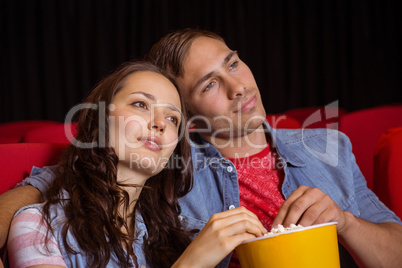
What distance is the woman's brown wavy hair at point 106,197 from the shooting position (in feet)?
3.49

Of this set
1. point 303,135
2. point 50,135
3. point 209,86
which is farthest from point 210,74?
point 50,135

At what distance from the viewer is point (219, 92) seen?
5.00 feet

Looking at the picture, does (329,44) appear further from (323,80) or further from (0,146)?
(0,146)

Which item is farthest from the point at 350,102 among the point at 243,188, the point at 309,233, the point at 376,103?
the point at 309,233

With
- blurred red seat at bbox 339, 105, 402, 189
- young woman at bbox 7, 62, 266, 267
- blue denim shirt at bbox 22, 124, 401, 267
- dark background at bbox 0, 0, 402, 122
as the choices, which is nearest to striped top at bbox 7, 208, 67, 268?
young woman at bbox 7, 62, 266, 267

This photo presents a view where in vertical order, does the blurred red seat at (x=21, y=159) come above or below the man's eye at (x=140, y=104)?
below

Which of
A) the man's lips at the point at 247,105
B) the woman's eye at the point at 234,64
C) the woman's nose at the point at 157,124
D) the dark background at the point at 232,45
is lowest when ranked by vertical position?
the dark background at the point at 232,45

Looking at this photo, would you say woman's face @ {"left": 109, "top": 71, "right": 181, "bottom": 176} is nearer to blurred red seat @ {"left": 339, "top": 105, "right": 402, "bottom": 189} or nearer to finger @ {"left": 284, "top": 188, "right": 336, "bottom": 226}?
finger @ {"left": 284, "top": 188, "right": 336, "bottom": 226}

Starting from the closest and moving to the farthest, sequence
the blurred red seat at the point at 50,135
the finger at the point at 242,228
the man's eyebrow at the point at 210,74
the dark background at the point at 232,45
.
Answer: the finger at the point at 242,228 → the man's eyebrow at the point at 210,74 → the blurred red seat at the point at 50,135 → the dark background at the point at 232,45

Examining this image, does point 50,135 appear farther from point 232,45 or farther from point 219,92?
point 232,45

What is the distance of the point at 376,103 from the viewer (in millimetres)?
4410

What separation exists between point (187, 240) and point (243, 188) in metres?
0.29

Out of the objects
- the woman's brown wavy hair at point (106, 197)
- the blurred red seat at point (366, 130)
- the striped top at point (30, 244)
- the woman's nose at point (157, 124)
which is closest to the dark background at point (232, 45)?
the blurred red seat at point (366, 130)

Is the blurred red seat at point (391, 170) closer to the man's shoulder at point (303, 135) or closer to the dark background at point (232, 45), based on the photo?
the man's shoulder at point (303, 135)
